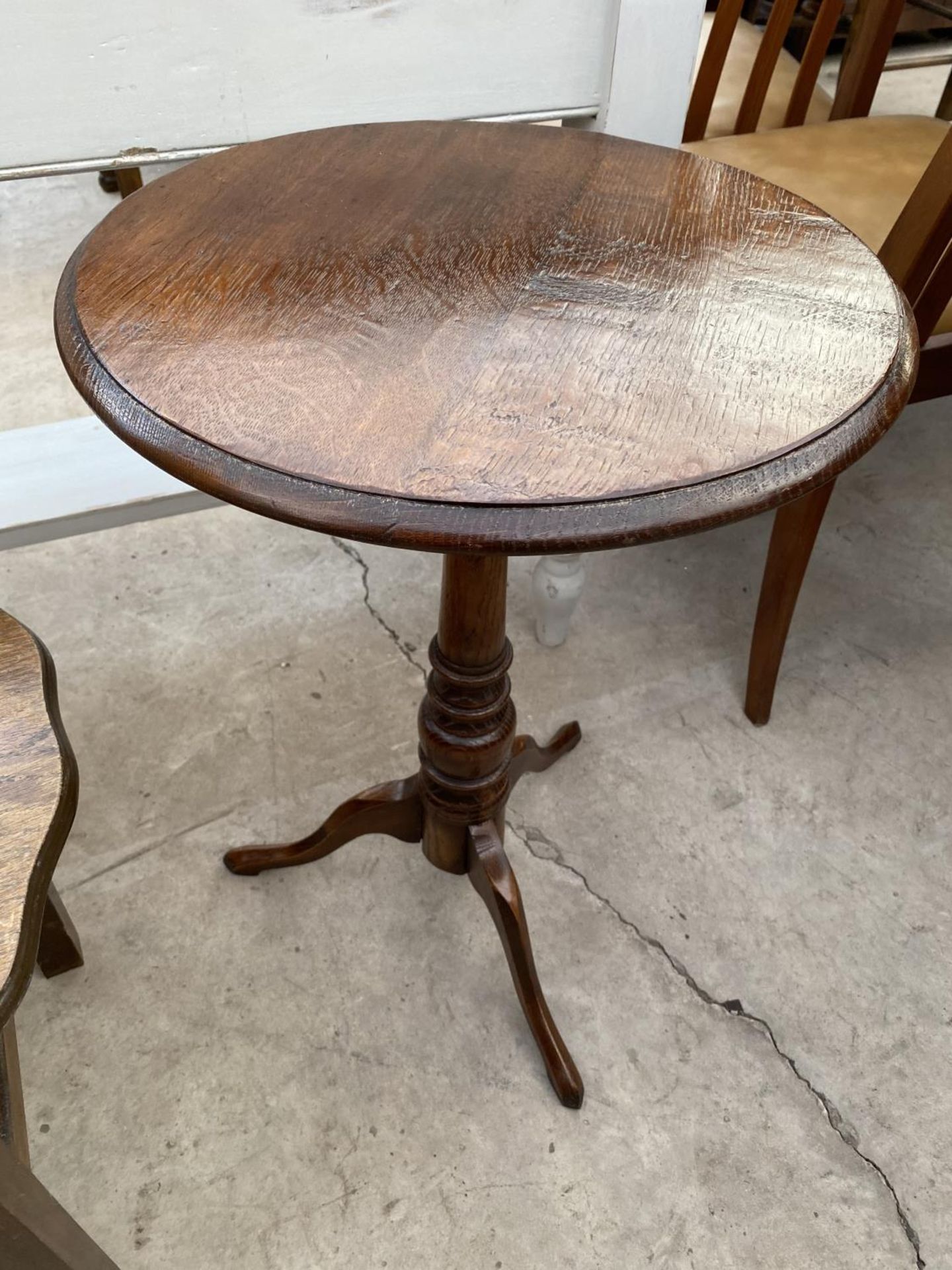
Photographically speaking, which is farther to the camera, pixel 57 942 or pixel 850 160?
pixel 850 160

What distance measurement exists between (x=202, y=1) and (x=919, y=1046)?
1.51m

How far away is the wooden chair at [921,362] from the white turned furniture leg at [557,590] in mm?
281

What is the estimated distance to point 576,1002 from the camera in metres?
1.20

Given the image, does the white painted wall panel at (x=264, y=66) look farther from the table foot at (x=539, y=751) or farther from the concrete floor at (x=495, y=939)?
the table foot at (x=539, y=751)

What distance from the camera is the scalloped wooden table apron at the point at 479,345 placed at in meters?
0.62

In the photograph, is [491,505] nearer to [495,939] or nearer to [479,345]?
[479,345]

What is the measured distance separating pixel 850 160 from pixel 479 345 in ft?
3.91

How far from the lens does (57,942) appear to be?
1.15 m

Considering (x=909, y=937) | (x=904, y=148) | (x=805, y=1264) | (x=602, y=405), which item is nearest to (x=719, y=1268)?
(x=805, y=1264)

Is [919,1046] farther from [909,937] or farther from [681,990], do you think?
[681,990]

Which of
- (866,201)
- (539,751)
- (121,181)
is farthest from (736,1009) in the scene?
(121,181)

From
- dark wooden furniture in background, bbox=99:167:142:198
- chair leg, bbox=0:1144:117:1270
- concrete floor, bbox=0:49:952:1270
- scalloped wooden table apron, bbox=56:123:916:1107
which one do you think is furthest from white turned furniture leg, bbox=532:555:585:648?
dark wooden furniture in background, bbox=99:167:142:198

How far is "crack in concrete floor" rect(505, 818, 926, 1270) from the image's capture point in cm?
105

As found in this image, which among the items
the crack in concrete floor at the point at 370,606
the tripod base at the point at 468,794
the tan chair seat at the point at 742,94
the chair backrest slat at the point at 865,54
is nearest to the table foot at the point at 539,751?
the tripod base at the point at 468,794
